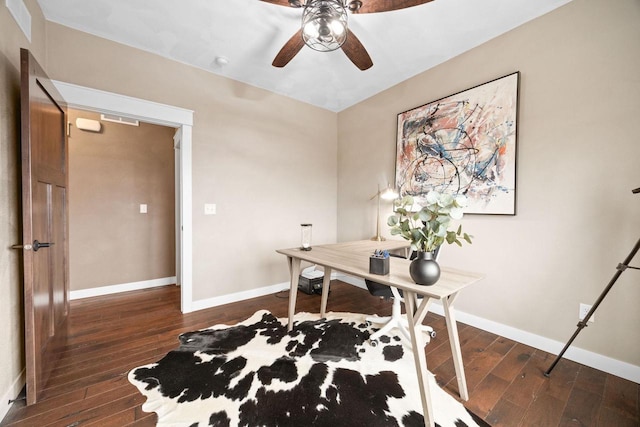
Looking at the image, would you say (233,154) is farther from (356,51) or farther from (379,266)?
(379,266)

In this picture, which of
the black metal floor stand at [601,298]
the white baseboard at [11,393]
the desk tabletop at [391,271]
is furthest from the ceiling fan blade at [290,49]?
the white baseboard at [11,393]

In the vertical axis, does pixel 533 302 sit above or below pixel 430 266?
below

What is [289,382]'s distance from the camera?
153cm

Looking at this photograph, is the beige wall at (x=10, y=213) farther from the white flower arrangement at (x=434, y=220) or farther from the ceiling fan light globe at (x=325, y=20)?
the white flower arrangement at (x=434, y=220)

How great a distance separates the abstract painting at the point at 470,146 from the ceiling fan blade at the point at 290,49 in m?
1.57

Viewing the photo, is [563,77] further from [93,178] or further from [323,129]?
[93,178]

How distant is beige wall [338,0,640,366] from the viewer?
164 centimetres

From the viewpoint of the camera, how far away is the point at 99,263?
310 cm

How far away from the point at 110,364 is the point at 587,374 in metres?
3.32

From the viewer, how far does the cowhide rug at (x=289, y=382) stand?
1.28 meters

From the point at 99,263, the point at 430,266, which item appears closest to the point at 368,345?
the point at 430,266

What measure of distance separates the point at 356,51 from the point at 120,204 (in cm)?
344

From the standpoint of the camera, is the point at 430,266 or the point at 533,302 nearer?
the point at 430,266

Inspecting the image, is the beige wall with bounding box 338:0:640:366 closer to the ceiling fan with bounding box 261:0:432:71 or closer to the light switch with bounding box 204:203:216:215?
the ceiling fan with bounding box 261:0:432:71
